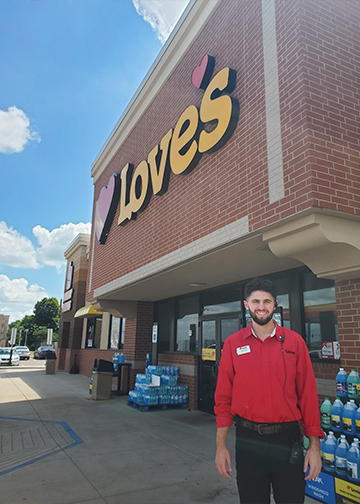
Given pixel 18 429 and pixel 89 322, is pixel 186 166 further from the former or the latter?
pixel 89 322

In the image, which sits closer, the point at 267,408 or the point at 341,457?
the point at 267,408

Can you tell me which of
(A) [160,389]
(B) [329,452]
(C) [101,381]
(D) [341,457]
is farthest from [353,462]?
(C) [101,381]

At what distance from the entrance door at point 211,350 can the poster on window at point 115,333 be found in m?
7.19

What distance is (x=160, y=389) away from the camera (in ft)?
32.9

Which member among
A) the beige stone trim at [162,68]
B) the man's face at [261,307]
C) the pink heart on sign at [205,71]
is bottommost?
the man's face at [261,307]

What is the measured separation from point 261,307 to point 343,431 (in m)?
2.76

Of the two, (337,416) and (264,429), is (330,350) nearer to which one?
(337,416)

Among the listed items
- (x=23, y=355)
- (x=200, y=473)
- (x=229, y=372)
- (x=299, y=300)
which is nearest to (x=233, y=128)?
(x=299, y=300)

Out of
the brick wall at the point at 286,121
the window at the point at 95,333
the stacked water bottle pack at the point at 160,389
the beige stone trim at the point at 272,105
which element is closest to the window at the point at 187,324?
the stacked water bottle pack at the point at 160,389

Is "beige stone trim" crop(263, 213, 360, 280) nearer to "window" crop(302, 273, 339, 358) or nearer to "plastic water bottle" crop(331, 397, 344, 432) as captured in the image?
"window" crop(302, 273, 339, 358)

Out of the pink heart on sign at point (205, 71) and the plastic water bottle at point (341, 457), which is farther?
the pink heart on sign at point (205, 71)

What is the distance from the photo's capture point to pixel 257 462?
2.39 metres

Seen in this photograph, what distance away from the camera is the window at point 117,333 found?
16.0 m

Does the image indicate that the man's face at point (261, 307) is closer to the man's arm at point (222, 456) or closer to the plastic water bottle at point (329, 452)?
the man's arm at point (222, 456)
